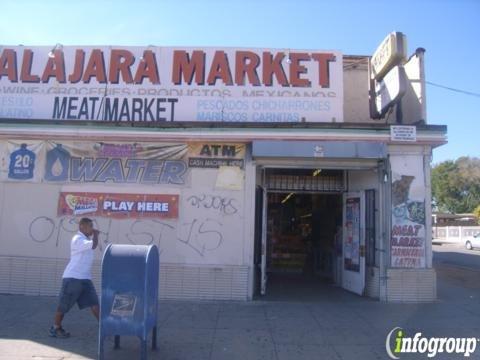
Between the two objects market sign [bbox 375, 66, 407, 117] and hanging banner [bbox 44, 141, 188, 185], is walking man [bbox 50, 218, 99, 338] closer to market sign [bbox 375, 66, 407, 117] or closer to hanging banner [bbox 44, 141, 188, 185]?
hanging banner [bbox 44, 141, 188, 185]

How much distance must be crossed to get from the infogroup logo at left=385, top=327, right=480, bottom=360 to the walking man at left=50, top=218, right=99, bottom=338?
419 cm

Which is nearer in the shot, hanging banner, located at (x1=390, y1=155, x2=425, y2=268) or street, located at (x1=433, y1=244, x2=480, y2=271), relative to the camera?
hanging banner, located at (x1=390, y1=155, x2=425, y2=268)

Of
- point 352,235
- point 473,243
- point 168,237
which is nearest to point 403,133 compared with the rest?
point 352,235

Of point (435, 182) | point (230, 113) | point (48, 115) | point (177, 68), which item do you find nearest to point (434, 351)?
point (230, 113)

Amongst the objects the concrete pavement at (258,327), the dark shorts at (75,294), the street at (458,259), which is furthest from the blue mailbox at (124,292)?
the street at (458,259)

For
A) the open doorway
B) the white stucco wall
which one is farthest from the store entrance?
the white stucco wall

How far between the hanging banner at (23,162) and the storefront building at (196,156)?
0.02m

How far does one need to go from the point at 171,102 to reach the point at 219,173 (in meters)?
1.96

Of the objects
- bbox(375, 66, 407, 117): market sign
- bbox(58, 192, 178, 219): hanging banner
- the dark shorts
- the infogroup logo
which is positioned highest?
bbox(375, 66, 407, 117): market sign

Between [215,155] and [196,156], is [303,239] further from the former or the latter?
[196,156]

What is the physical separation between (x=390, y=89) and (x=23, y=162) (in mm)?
7804

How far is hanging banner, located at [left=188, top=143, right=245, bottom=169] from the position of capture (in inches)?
403

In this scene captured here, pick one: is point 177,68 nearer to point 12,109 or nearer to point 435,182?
point 12,109

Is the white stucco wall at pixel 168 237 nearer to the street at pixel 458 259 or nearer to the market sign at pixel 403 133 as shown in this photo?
the market sign at pixel 403 133
